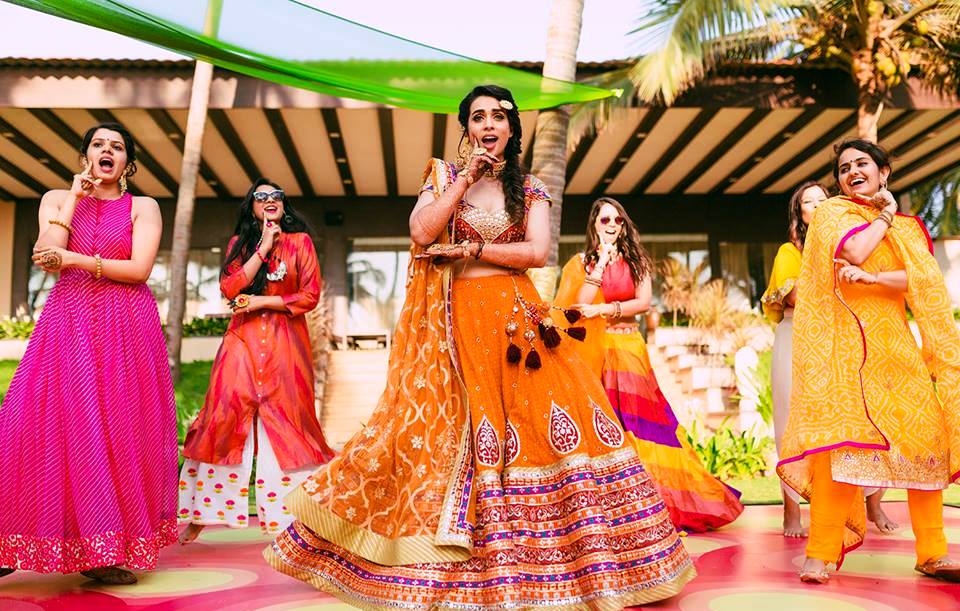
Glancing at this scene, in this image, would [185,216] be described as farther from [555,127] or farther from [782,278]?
[782,278]

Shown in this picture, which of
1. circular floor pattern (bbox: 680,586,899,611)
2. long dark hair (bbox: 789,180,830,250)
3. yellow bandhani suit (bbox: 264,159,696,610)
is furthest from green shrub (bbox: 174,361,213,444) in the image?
circular floor pattern (bbox: 680,586,899,611)

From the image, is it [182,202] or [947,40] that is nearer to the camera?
[182,202]

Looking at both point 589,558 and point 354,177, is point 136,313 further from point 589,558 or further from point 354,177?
point 354,177

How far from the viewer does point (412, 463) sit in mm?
3066

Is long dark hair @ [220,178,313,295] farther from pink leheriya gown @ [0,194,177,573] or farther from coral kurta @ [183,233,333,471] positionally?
pink leheriya gown @ [0,194,177,573]

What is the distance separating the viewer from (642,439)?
4.89 metres

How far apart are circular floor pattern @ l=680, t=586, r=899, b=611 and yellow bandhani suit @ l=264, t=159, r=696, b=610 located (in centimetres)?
14

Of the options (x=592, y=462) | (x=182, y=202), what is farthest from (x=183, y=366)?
(x=592, y=462)

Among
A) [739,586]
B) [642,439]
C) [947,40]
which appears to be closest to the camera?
[739,586]

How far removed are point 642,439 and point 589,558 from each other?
2158 millimetres

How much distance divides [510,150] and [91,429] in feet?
6.72

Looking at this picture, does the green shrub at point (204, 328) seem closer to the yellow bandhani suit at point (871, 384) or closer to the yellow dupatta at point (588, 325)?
the yellow dupatta at point (588, 325)

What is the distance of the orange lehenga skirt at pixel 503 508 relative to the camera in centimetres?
279

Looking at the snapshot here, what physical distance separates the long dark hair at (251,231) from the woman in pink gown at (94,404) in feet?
3.46
